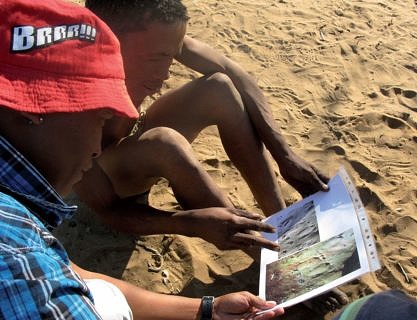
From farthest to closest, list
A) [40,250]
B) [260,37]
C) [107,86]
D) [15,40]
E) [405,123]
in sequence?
1. [260,37]
2. [405,123]
3. [107,86]
4. [15,40]
5. [40,250]

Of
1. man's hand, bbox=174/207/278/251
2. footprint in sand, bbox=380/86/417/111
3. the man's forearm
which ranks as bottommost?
the man's forearm

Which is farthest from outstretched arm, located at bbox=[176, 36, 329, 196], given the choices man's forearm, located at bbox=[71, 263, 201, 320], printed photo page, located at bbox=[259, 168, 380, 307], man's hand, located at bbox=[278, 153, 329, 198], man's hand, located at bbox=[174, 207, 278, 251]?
man's forearm, located at bbox=[71, 263, 201, 320]

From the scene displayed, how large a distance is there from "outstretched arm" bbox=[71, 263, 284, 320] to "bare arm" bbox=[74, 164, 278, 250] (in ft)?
0.90

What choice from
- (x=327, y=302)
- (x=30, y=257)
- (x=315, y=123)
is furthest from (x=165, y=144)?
(x=315, y=123)

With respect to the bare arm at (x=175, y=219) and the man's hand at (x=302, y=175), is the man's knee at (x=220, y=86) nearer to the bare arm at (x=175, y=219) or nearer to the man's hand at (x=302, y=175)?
the man's hand at (x=302, y=175)

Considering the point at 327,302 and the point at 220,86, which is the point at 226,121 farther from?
the point at 327,302

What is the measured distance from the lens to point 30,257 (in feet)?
3.34

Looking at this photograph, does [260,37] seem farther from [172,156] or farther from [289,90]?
[172,156]

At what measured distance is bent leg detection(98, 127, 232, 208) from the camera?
223 cm

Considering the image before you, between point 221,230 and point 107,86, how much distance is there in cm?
97

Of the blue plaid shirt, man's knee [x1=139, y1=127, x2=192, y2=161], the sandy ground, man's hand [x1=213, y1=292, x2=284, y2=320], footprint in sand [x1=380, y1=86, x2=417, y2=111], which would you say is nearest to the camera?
the blue plaid shirt

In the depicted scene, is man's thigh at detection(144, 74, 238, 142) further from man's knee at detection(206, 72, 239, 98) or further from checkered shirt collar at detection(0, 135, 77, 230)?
checkered shirt collar at detection(0, 135, 77, 230)

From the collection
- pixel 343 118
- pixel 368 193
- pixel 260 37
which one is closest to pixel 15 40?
pixel 368 193

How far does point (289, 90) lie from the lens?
367cm
